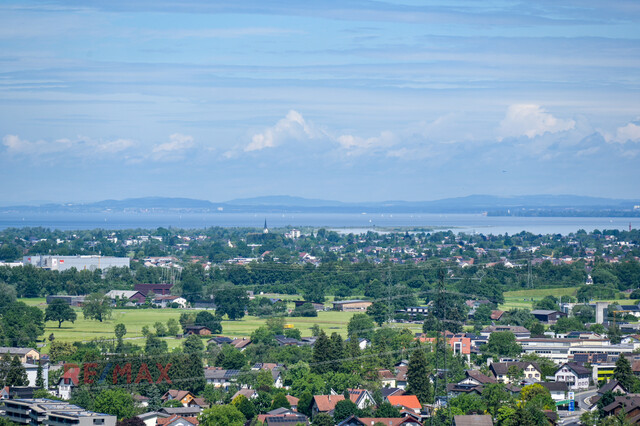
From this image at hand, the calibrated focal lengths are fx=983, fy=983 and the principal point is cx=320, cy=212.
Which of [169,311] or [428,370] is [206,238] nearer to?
[169,311]

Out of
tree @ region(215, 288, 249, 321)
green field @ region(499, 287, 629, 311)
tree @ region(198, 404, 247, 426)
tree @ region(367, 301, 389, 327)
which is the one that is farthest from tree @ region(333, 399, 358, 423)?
green field @ region(499, 287, 629, 311)

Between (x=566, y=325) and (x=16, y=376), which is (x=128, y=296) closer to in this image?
(x=566, y=325)

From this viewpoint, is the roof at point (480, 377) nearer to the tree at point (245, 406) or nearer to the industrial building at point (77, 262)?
the tree at point (245, 406)

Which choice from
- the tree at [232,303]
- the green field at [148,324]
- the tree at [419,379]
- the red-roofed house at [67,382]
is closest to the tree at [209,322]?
the green field at [148,324]

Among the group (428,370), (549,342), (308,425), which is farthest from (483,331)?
(308,425)

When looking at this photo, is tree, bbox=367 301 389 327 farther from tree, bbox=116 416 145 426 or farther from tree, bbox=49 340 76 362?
tree, bbox=116 416 145 426

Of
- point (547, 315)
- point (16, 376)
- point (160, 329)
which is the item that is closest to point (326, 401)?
point (16, 376)
